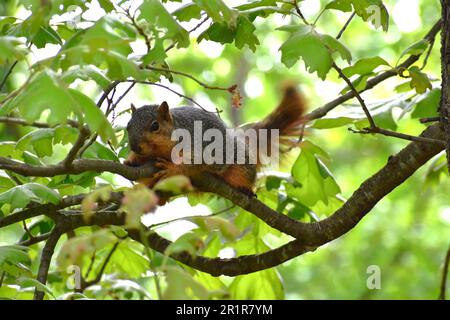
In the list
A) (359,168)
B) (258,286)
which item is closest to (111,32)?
(258,286)

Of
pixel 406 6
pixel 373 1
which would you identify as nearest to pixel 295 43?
pixel 373 1

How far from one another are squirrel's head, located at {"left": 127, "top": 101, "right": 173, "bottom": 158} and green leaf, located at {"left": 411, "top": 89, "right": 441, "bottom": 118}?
903mm

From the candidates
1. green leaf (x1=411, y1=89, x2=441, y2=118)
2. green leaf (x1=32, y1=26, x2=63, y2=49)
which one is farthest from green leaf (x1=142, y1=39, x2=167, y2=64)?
green leaf (x1=411, y1=89, x2=441, y2=118)

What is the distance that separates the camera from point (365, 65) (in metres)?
1.98

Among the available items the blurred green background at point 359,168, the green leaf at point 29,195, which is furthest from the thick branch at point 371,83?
the blurred green background at point 359,168

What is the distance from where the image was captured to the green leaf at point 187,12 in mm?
1806

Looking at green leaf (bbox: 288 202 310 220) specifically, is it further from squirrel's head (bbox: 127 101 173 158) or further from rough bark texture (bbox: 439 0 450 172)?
rough bark texture (bbox: 439 0 450 172)

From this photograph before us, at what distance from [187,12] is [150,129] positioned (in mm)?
918

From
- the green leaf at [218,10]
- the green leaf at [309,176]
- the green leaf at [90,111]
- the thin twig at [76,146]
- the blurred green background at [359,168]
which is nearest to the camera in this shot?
the green leaf at [90,111]

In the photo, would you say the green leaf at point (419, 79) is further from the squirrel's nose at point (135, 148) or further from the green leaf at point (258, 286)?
the green leaf at point (258, 286)

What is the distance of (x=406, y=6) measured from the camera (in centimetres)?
677

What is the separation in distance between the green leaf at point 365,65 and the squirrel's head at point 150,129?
0.87m

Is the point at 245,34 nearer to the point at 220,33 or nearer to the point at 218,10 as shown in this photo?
the point at 220,33
